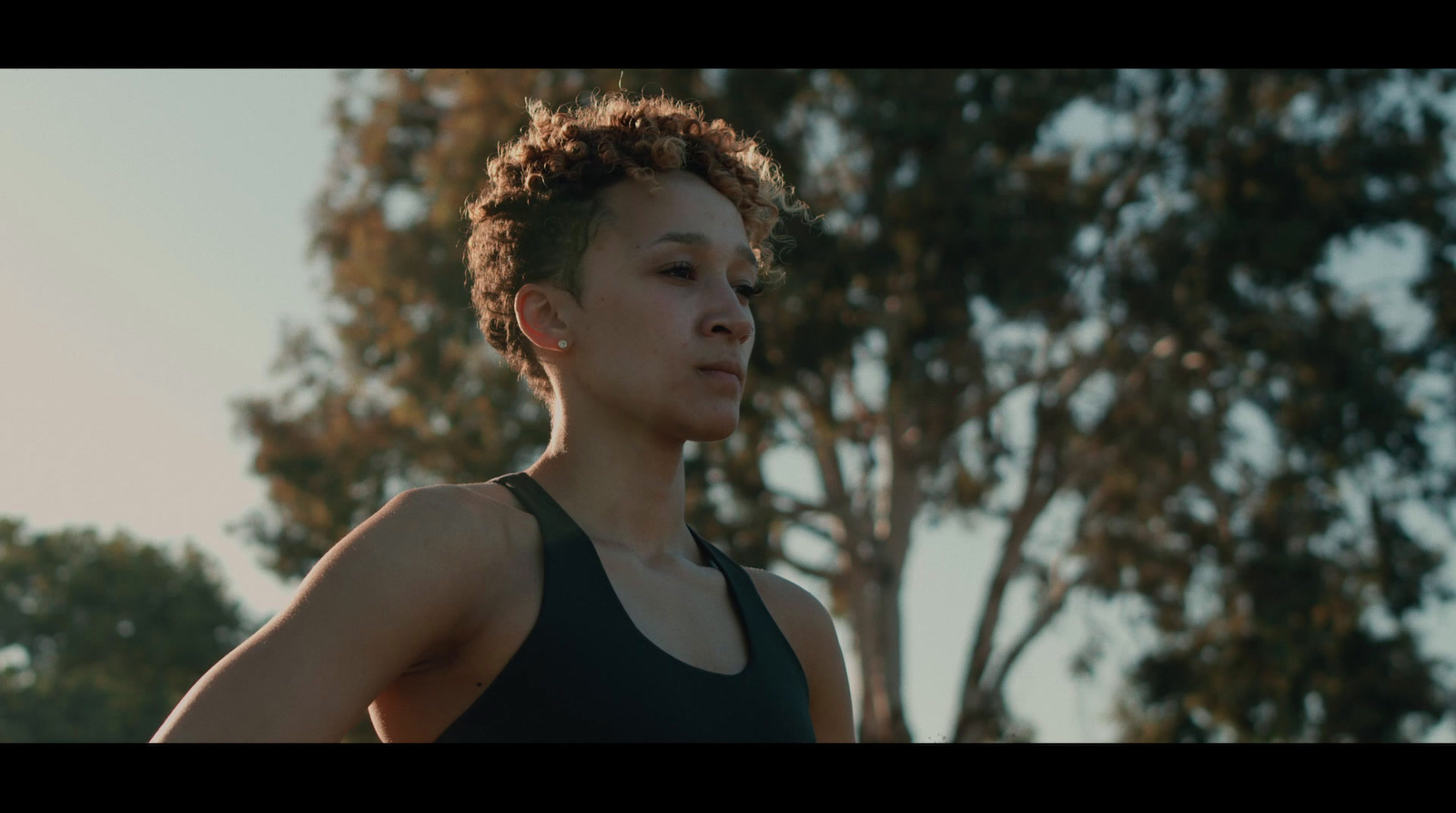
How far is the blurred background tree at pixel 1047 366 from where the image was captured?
48.3 feet

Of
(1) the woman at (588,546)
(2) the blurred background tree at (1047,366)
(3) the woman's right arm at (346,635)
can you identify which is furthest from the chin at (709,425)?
(2) the blurred background tree at (1047,366)

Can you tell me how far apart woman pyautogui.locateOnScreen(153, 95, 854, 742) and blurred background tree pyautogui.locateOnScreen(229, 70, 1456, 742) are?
38.7 feet

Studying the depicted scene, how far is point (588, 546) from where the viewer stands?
2.04 m

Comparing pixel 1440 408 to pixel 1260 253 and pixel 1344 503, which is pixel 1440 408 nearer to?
pixel 1344 503

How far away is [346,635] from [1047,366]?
1514 cm

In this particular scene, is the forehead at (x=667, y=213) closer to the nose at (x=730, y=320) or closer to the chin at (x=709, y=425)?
the nose at (x=730, y=320)

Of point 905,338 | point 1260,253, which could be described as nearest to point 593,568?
Result: point 905,338

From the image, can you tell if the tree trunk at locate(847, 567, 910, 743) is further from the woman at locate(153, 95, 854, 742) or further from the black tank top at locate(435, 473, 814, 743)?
the black tank top at locate(435, 473, 814, 743)

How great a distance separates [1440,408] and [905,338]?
5.88 metres

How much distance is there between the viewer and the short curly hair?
7.95 ft

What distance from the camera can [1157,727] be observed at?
1722 cm

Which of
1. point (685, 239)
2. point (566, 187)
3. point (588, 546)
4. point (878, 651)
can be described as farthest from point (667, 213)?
point (878, 651)
